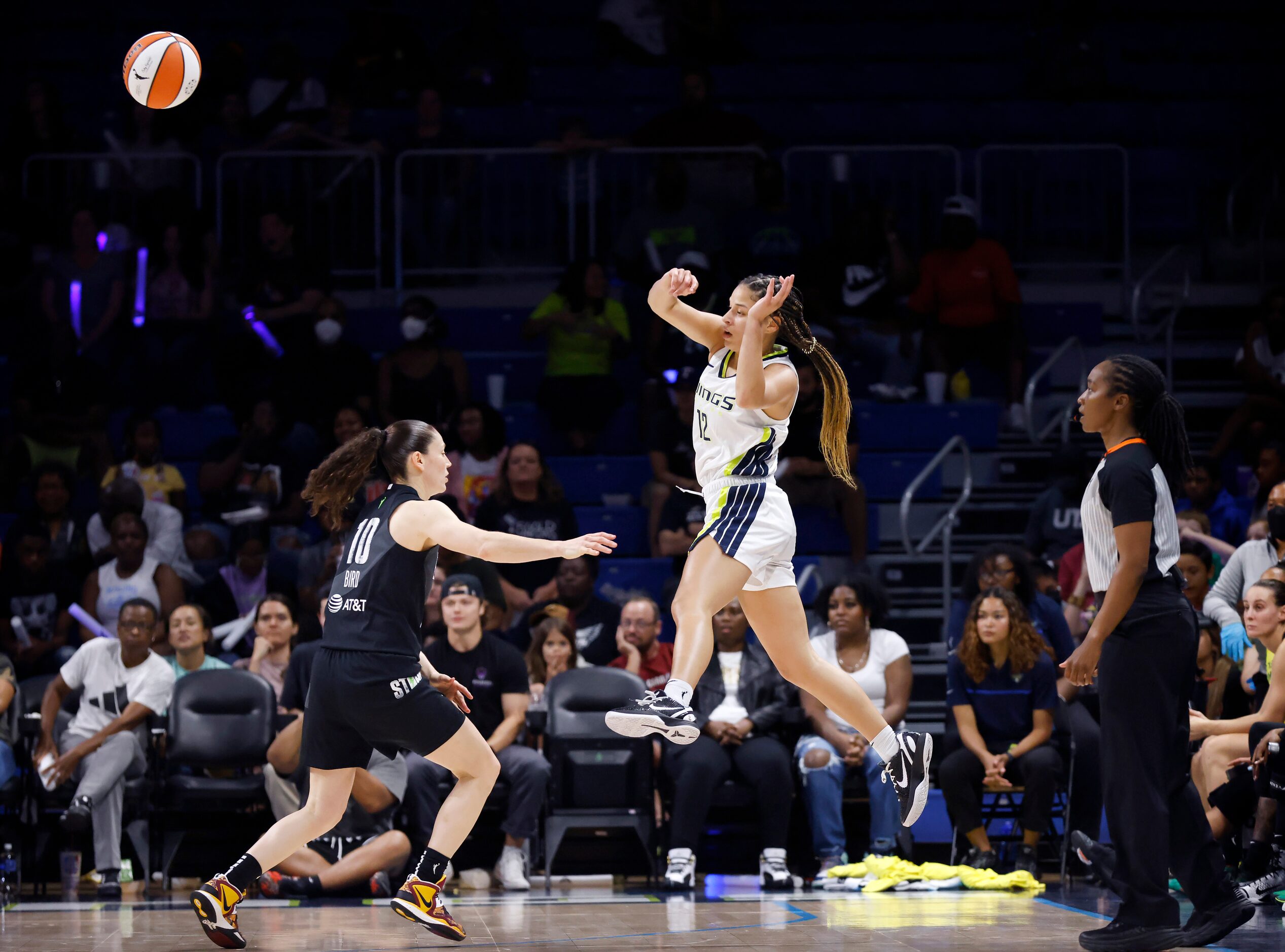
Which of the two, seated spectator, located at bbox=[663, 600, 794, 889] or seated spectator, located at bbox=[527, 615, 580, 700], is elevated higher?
seated spectator, located at bbox=[527, 615, 580, 700]

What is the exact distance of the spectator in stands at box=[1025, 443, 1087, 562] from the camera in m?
11.4

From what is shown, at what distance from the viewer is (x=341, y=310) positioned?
12883 mm

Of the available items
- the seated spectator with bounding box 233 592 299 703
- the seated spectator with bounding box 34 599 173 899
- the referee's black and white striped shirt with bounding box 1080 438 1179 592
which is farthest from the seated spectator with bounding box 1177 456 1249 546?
the seated spectator with bounding box 34 599 173 899

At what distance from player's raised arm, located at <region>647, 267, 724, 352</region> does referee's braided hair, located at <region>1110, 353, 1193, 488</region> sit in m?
1.57

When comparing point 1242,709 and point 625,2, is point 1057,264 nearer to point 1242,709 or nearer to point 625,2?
point 625,2

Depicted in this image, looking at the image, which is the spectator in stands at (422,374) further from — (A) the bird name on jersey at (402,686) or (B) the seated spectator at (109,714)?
(A) the bird name on jersey at (402,686)

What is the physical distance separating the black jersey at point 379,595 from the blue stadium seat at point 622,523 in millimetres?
5724

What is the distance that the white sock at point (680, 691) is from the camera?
6016mm

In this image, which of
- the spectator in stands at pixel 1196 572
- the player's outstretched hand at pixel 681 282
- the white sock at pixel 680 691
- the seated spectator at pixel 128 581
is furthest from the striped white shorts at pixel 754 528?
the seated spectator at pixel 128 581

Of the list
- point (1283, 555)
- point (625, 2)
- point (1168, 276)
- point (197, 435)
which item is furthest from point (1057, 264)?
point (197, 435)

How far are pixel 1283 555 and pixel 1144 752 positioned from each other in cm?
326

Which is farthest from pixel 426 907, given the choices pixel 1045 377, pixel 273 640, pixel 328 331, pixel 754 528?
pixel 1045 377

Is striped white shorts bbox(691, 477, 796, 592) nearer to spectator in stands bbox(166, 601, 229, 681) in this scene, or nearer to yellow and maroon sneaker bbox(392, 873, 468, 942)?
yellow and maroon sneaker bbox(392, 873, 468, 942)

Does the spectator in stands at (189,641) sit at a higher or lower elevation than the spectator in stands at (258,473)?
lower
